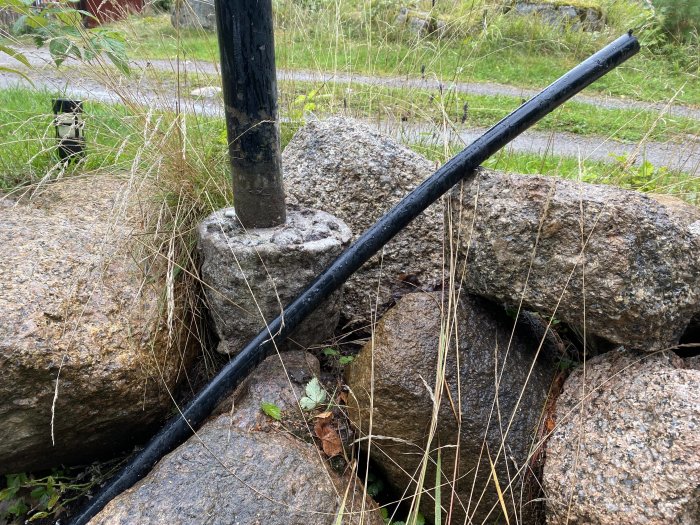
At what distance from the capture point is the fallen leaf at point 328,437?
5.32ft

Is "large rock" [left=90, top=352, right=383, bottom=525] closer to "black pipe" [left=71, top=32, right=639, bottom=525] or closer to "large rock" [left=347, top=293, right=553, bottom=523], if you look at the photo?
"black pipe" [left=71, top=32, right=639, bottom=525]

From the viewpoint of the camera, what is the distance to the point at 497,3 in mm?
3002

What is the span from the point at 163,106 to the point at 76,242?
27.4 inches

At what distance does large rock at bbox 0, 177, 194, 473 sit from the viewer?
5.14ft

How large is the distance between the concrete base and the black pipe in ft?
0.27

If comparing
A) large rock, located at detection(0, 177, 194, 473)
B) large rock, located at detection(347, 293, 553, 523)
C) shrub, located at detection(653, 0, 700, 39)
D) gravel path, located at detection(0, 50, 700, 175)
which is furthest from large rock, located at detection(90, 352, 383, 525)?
shrub, located at detection(653, 0, 700, 39)

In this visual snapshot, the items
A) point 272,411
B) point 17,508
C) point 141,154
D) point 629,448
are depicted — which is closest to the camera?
point 629,448

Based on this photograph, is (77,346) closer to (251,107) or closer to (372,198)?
(251,107)

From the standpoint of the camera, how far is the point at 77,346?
161 centimetres

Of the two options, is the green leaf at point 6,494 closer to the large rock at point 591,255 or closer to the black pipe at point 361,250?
the black pipe at point 361,250

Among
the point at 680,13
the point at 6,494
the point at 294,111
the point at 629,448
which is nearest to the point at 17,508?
the point at 6,494

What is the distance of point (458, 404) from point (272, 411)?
1.80 feet

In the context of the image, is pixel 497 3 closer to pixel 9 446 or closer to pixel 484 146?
pixel 484 146

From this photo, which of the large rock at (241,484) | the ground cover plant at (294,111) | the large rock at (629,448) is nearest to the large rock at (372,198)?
the ground cover plant at (294,111)
